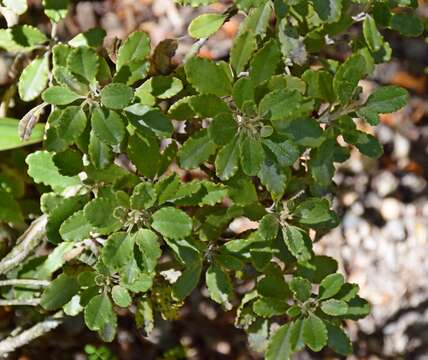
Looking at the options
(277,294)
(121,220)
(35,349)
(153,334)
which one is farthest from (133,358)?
(121,220)

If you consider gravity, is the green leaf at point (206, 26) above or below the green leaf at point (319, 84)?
above

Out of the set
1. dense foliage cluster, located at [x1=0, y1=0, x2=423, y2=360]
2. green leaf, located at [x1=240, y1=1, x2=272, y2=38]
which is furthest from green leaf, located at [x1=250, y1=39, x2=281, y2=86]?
green leaf, located at [x1=240, y1=1, x2=272, y2=38]

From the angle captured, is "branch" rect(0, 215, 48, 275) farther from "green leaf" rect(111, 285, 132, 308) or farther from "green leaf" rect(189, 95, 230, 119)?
"green leaf" rect(189, 95, 230, 119)

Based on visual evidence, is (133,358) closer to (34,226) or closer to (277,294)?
(34,226)

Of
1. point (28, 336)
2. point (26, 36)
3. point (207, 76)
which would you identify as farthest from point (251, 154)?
point (28, 336)

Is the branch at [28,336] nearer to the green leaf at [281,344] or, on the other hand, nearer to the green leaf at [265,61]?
the green leaf at [281,344]

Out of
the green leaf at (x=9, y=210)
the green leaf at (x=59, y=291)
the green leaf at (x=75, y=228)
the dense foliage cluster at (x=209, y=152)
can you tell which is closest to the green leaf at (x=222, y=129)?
the dense foliage cluster at (x=209, y=152)
